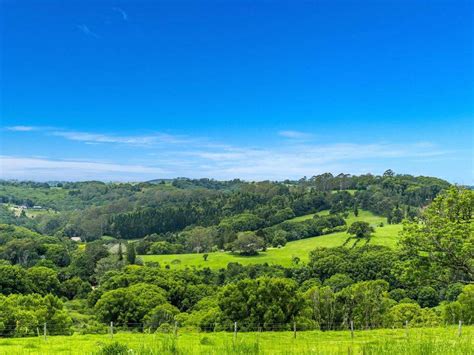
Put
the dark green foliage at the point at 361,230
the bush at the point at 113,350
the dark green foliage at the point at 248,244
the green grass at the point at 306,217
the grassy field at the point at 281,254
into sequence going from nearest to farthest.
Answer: the bush at the point at 113,350 < the grassy field at the point at 281,254 < the dark green foliage at the point at 361,230 < the dark green foliage at the point at 248,244 < the green grass at the point at 306,217

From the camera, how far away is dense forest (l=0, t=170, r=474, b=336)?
75.6ft

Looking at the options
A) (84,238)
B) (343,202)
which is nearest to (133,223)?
(84,238)

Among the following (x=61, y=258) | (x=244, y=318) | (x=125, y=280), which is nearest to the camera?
(x=244, y=318)

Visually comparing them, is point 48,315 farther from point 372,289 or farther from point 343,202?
point 343,202

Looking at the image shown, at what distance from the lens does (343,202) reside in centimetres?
16062

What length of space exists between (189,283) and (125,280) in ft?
35.7

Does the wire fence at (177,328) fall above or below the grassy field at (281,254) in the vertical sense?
above

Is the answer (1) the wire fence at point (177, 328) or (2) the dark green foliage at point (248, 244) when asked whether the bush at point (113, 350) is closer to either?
(1) the wire fence at point (177, 328)

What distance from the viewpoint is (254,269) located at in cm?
9506

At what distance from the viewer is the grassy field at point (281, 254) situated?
109500 millimetres

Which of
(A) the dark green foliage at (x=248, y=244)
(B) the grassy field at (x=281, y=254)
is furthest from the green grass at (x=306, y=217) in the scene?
(A) the dark green foliage at (x=248, y=244)

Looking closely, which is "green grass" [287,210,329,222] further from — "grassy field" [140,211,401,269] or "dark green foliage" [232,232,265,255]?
"dark green foliage" [232,232,265,255]

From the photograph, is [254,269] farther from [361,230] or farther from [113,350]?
[113,350]

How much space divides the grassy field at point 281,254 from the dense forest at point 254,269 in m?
4.20
